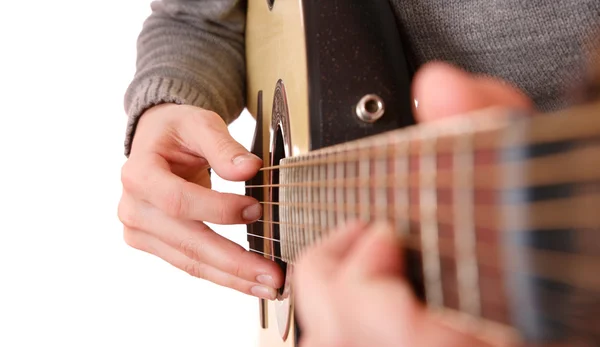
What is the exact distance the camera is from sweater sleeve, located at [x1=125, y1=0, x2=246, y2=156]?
2.66 ft

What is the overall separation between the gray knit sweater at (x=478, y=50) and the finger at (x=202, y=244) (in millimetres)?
138

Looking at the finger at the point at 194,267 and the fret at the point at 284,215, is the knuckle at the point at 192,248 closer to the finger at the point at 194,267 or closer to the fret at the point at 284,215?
the finger at the point at 194,267

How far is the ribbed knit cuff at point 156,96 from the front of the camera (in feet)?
2.52

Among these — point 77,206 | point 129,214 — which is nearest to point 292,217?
point 129,214

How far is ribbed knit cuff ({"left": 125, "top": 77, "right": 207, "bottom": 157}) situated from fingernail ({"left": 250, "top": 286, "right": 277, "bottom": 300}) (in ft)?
0.86

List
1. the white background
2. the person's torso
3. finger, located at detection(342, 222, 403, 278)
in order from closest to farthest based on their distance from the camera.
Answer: finger, located at detection(342, 222, 403, 278) < the person's torso < the white background

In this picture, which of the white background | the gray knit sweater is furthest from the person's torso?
the white background

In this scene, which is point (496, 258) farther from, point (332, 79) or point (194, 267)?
point (194, 267)

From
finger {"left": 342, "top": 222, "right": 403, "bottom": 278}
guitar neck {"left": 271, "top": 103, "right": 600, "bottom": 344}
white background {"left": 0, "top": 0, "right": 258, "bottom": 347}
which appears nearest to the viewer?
→ guitar neck {"left": 271, "top": 103, "right": 600, "bottom": 344}

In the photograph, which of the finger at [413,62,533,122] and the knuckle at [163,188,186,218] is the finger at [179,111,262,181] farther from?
the finger at [413,62,533,122]

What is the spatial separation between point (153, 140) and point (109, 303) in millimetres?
930

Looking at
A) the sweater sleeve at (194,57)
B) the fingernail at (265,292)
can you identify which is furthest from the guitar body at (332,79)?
the sweater sleeve at (194,57)

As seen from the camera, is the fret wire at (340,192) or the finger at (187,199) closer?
the fret wire at (340,192)

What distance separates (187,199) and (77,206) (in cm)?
96
